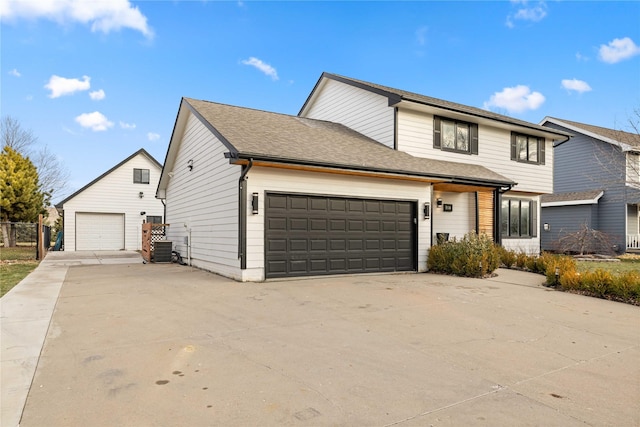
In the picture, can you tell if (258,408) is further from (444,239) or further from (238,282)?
(444,239)

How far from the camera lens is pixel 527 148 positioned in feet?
53.7

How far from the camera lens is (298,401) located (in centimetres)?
299

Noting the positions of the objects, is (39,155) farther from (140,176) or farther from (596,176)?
(596,176)

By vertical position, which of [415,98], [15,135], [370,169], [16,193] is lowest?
[370,169]

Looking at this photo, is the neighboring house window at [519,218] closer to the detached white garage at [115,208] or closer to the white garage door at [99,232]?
the detached white garage at [115,208]

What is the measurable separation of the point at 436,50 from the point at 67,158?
28.7 metres

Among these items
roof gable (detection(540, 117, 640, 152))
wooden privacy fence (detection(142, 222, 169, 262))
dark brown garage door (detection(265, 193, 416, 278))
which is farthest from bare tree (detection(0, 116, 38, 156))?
roof gable (detection(540, 117, 640, 152))

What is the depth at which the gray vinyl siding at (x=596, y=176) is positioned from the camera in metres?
19.6

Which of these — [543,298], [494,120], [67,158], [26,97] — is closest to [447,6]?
[494,120]

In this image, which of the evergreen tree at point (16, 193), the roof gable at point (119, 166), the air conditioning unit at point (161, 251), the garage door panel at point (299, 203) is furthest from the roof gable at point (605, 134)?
the evergreen tree at point (16, 193)

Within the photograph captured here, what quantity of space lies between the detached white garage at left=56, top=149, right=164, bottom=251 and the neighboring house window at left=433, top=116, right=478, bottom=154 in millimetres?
18080

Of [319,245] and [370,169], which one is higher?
[370,169]

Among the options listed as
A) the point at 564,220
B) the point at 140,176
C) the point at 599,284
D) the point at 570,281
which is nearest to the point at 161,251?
the point at 140,176

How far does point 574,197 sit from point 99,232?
2737 cm
